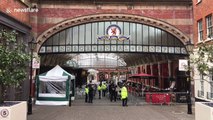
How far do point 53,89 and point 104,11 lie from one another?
8195 mm

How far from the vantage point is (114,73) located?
6209cm

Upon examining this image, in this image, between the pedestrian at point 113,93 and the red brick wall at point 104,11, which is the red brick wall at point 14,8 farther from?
the pedestrian at point 113,93

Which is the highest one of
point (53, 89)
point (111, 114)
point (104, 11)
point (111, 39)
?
point (104, 11)

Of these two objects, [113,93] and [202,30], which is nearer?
[202,30]

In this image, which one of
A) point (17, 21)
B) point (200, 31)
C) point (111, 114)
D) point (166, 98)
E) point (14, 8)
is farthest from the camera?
point (200, 31)

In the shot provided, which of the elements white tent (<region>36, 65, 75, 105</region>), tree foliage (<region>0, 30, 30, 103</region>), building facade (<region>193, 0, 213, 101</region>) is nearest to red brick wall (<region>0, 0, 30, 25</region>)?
→ white tent (<region>36, 65, 75, 105</region>)

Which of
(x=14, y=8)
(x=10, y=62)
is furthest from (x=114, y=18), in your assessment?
(x=10, y=62)

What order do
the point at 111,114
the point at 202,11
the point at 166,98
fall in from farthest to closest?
the point at 166,98, the point at 202,11, the point at 111,114

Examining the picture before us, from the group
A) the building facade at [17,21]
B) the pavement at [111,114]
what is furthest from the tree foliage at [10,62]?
the building facade at [17,21]

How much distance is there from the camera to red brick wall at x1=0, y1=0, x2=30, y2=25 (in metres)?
17.0

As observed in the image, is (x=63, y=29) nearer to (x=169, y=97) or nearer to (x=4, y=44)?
(x=169, y=97)

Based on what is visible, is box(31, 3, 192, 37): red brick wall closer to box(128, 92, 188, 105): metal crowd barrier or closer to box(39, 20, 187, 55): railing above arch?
box(39, 20, 187, 55): railing above arch

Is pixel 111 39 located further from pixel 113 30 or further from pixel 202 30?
pixel 202 30

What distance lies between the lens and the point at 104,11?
2294cm
